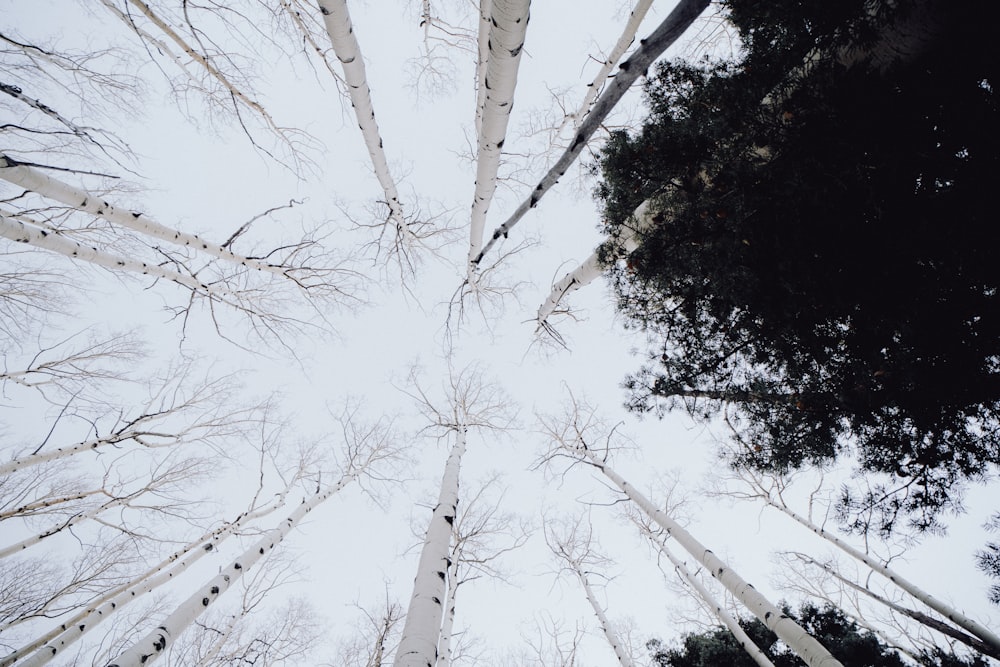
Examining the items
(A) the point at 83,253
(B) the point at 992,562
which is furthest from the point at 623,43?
(A) the point at 83,253

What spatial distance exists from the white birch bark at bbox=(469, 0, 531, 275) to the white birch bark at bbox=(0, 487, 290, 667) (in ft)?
21.1

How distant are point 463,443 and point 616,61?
563cm

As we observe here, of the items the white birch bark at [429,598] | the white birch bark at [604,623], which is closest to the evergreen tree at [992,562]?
the white birch bark at [429,598]

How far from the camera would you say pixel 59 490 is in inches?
230

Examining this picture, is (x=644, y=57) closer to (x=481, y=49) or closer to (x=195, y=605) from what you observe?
(x=481, y=49)

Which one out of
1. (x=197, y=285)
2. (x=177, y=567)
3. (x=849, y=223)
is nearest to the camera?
(x=849, y=223)

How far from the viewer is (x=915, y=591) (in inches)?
194

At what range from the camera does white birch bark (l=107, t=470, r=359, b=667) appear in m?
2.89

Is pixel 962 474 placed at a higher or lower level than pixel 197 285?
lower

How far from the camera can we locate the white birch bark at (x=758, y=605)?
3.00m

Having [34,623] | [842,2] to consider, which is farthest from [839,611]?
[34,623]

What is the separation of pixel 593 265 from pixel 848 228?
207 cm

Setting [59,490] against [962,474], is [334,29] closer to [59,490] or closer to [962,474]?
[962,474]

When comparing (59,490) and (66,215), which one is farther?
(59,490)
